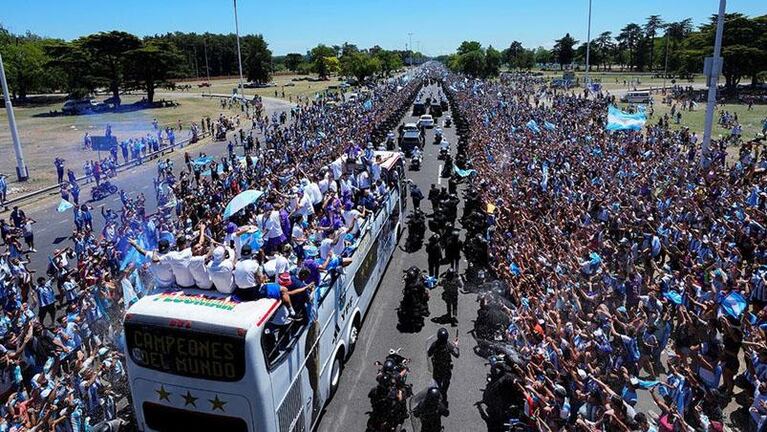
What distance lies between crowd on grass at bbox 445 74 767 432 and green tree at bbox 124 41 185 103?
5500 centimetres

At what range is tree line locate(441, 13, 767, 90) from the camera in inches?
2267

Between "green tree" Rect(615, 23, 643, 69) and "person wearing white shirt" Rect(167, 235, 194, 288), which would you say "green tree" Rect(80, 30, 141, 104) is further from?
"green tree" Rect(615, 23, 643, 69)

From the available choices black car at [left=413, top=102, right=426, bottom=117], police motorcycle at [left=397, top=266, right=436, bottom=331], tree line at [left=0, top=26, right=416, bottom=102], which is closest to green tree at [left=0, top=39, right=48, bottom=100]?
tree line at [left=0, top=26, right=416, bottom=102]

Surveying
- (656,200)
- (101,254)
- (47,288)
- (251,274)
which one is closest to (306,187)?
(101,254)

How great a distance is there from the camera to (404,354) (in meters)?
10.2

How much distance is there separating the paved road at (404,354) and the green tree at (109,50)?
5934cm

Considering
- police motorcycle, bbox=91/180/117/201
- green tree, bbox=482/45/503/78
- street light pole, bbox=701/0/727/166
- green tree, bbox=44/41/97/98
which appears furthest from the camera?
green tree, bbox=482/45/503/78

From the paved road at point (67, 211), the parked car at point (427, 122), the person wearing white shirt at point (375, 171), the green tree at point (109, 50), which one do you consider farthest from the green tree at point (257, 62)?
the person wearing white shirt at point (375, 171)

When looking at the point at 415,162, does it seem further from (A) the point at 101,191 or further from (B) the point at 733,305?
(B) the point at 733,305

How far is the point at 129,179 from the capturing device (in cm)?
2847

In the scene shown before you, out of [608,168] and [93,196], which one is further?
[93,196]

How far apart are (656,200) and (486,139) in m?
10.9

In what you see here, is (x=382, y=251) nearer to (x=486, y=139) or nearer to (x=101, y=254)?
(x=101, y=254)

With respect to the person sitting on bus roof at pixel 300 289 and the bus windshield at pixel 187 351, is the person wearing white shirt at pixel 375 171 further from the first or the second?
the bus windshield at pixel 187 351
